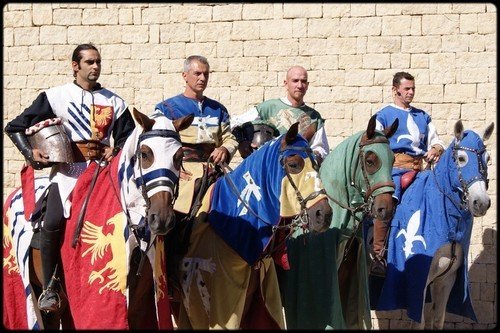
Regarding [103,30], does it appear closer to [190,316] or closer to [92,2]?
[92,2]

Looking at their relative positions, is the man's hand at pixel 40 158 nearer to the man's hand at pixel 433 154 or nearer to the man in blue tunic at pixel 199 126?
the man in blue tunic at pixel 199 126

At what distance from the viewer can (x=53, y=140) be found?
8133 millimetres

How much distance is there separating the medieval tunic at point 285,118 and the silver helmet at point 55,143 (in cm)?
164

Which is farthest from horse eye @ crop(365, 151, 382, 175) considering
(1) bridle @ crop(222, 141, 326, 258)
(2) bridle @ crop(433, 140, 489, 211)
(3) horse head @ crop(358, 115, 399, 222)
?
(2) bridle @ crop(433, 140, 489, 211)

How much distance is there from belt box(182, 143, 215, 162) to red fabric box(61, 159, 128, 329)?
42.0 inches

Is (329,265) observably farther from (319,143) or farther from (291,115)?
(291,115)

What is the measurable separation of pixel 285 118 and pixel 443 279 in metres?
1.95

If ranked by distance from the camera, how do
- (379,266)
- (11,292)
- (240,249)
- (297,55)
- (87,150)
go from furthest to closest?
(297,55)
(379,266)
(11,292)
(87,150)
(240,249)

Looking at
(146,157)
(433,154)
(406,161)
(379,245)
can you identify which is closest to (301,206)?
(146,157)

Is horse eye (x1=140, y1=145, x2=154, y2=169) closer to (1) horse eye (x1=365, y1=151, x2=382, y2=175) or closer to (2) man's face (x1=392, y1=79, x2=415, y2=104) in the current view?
(1) horse eye (x1=365, y1=151, x2=382, y2=175)

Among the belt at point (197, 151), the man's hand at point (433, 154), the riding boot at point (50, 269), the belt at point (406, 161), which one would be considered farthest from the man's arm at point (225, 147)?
the man's hand at point (433, 154)

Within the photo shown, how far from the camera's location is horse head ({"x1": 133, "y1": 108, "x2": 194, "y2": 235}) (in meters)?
7.01

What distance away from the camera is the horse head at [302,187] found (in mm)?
7465

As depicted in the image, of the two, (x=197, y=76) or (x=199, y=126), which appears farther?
(x=197, y=76)
